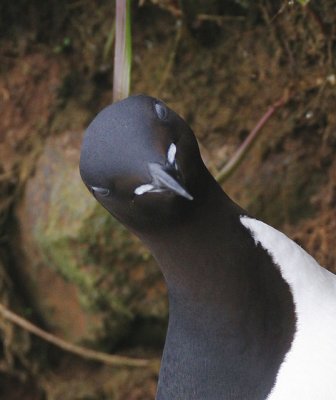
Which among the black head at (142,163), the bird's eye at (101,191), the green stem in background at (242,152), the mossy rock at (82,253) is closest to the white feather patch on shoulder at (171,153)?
the black head at (142,163)

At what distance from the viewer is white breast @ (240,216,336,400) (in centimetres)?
150

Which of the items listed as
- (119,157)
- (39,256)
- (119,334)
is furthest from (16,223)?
(119,157)

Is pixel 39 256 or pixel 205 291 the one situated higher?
pixel 205 291

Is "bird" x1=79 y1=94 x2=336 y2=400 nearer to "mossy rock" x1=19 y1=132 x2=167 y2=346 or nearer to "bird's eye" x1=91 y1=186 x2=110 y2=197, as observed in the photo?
"bird's eye" x1=91 y1=186 x2=110 y2=197

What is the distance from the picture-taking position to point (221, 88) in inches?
95.5

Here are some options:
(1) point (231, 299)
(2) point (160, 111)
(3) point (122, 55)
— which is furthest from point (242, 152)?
(2) point (160, 111)

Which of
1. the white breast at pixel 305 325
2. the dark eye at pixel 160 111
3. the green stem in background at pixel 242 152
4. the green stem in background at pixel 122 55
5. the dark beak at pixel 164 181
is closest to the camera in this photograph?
the dark beak at pixel 164 181

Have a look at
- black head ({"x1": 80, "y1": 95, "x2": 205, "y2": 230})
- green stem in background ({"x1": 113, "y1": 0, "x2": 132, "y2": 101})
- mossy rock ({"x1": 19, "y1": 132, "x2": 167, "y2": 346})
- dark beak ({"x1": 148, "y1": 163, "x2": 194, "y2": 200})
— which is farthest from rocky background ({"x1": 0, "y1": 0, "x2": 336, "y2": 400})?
dark beak ({"x1": 148, "y1": 163, "x2": 194, "y2": 200})

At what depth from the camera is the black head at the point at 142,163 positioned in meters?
1.30

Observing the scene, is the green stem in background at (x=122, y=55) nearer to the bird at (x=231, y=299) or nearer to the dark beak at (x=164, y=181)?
the bird at (x=231, y=299)

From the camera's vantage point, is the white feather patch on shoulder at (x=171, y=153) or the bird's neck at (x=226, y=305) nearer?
the white feather patch on shoulder at (x=171, y=153)

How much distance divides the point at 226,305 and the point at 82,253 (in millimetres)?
987

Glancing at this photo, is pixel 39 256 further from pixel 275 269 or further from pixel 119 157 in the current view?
pixel 119 157

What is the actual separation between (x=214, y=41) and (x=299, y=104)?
0.88 feet
